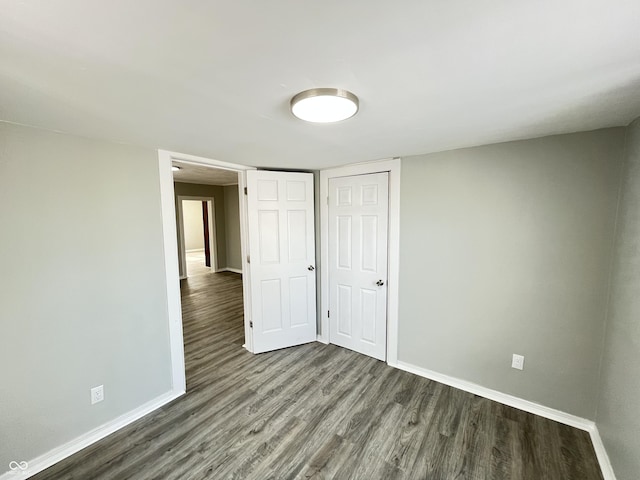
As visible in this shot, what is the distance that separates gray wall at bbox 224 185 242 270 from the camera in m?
6.84

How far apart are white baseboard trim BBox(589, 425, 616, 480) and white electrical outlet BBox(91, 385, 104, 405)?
10.7 feet

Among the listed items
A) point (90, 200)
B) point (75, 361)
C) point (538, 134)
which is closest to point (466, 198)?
point (538, 134)

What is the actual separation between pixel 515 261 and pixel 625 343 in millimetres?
747

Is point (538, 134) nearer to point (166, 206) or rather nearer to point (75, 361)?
point (166, 206)

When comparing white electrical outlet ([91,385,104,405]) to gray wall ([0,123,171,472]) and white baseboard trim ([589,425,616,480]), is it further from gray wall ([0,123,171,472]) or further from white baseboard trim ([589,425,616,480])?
white baseboard trim ([589,425,616,480])

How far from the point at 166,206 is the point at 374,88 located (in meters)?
1.86

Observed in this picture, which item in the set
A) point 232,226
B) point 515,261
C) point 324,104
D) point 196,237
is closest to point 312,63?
point 324,104

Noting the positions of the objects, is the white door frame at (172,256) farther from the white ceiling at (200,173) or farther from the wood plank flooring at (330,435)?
the white ceiling at (200,173)

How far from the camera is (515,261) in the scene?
211cm

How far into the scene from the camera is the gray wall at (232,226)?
6845 millimetres

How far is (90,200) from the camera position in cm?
182

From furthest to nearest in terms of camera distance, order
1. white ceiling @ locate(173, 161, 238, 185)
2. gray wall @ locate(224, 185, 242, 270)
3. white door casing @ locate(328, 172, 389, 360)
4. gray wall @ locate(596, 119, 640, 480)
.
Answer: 1. gray wall @ locate(224, 185, 242, 270)
2. white ceiling @ locate(173, 161, 238, 185)
3. white door casing @ locate(328, 172, 389, 360)
4. gray wall @ locate(596, 119, 640, 480)

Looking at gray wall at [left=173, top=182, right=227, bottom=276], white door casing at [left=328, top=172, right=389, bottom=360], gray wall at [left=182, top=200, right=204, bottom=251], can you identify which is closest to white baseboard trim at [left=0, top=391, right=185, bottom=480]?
white door casing at [left=328, top=172, right=389, bottom=360]

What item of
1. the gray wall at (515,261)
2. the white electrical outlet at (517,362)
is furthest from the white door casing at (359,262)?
the white electrical outlet at (517,362)
